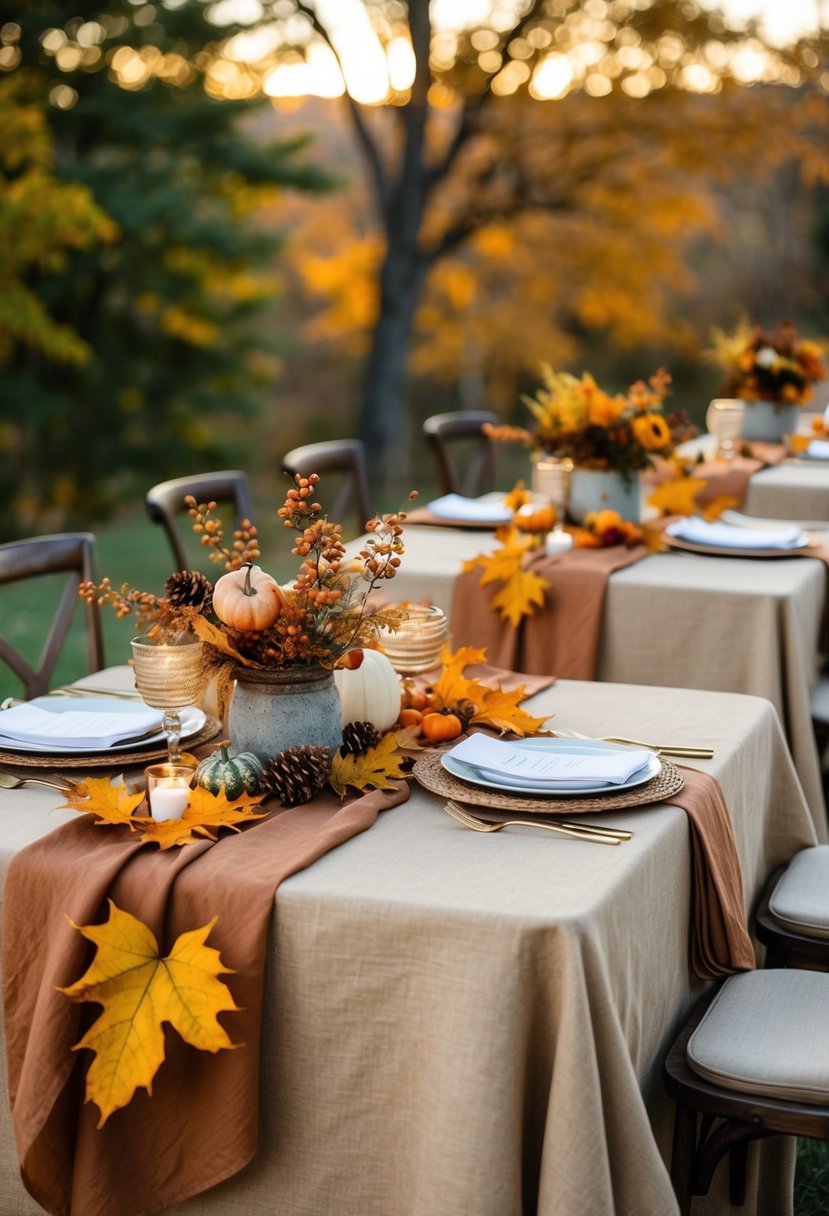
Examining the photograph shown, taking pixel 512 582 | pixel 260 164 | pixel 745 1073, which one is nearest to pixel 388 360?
pixel 260 164

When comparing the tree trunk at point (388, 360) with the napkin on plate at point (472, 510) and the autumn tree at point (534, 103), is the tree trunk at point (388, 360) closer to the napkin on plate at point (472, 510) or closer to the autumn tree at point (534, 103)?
the autumn tree at point (534, 103)

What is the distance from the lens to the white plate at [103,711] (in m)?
2.06

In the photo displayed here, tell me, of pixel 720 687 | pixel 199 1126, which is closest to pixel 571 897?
pixel 199 1126

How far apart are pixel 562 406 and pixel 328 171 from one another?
8.72 metres

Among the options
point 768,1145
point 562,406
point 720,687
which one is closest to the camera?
point 768,1145

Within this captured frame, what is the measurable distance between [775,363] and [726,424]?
0.43 meters

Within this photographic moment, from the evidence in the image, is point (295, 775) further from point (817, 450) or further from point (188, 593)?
point (817, 450)

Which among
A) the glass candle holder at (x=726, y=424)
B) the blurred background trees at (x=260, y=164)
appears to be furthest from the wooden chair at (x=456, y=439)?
the blurred background trees at (x=260, y=164)

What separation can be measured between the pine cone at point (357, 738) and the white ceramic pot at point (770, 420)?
391 cm

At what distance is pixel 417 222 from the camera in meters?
11.5

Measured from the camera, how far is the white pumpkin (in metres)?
2.06

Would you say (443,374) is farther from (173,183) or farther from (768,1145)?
(768,1145)

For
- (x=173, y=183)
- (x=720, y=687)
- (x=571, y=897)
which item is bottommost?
(x=720, y=687)

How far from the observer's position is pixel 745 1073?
1766 millimetres
